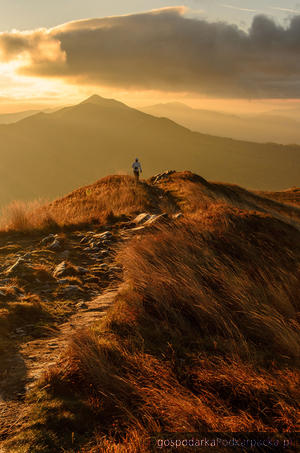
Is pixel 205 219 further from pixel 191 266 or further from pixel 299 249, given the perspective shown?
pixel 191 266

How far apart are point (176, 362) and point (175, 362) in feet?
0.03

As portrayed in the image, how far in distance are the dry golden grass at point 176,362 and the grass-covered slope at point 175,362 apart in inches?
0.4

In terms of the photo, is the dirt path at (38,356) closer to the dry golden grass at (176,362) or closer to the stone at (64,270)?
the dry golden grass at (176,362)

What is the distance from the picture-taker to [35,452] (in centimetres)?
239

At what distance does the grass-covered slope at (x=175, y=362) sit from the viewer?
259cm

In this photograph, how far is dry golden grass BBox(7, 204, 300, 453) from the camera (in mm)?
2592

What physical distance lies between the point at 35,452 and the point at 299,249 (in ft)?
21.8

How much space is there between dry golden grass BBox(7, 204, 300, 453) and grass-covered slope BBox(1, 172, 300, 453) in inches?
0.4

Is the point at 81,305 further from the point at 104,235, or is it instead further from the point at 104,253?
the point at 104,235

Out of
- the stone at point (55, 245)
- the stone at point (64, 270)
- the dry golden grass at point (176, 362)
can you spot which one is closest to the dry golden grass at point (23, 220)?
the stone at point (55, 245)

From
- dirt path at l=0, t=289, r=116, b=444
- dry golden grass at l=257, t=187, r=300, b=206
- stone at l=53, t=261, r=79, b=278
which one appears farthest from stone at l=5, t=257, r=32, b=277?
dry golden grass at l=257, t=187, r=300, b=206

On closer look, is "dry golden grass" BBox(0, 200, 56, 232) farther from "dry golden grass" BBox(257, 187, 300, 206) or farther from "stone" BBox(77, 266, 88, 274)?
"dry golden grass" BBox(257, 187, 300, 206)

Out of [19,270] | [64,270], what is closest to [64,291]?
[64,270]

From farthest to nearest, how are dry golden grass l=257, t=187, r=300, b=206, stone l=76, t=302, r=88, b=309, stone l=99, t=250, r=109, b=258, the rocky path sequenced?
dry golden grass l=257, t=187, r=300, b=206 → stone l=99, t=250, r=109, b=258 → stone l=76, t=302, r=88, b=309 → the rocky path
